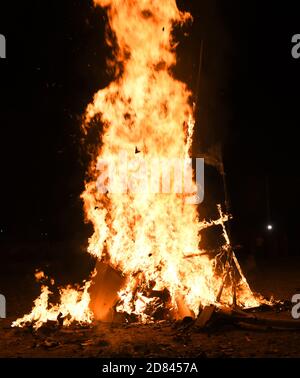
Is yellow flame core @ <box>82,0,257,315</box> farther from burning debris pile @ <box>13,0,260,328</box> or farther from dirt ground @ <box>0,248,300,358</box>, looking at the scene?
dirt ground @ <box>0,248,300,358</box>

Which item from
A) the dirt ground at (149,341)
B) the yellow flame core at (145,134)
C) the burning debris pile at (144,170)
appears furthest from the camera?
the yellow flame core at (145,134)

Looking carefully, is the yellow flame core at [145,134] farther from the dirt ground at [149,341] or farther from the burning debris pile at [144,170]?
the dirt ground at [149,341]

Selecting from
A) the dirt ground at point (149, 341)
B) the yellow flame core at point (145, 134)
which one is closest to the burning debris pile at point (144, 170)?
the yellow flame core at point (145, 134)

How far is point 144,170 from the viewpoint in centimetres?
970

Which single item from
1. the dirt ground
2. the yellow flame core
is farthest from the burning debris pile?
the dirt ground

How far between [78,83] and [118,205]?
622 centimetres

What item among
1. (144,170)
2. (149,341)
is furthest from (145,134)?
(149,341)

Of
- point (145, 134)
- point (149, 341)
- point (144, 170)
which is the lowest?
point (149, 341)

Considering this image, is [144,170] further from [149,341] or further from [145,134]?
[149,341]

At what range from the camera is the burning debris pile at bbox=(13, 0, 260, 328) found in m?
9.09

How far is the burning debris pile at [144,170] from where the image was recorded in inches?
358

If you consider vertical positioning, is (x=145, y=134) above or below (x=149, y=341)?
above
